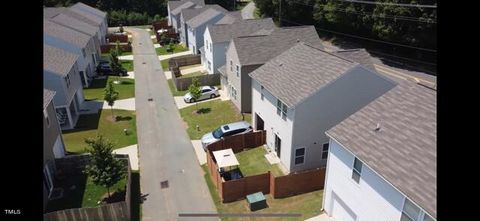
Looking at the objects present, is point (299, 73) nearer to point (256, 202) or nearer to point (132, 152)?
point (256, 202)

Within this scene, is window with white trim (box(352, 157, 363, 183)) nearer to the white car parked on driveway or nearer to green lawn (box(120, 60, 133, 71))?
the white car parked on driveway

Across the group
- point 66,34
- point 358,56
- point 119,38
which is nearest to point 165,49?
point 119,38

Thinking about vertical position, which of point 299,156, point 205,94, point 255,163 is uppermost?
point 299,156

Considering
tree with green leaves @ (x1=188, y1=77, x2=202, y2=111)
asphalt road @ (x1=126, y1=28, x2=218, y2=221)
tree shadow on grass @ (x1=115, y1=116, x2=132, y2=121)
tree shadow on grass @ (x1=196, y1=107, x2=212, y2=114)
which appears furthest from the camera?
tree with green leaves @ (x1=188, y1=77, x2=202, y2=111)

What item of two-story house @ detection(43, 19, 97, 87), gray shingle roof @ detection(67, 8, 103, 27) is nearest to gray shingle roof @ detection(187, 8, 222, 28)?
two-story house @ detection(43, 19, 97, 87)

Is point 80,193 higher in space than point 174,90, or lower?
lower

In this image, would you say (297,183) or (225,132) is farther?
(225,132)
